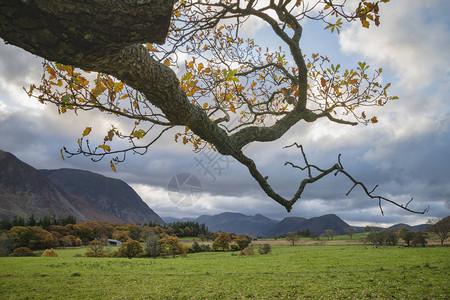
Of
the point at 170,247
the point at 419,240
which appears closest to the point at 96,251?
the point at 170,247

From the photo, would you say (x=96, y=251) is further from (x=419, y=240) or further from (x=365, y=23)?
(x=419, y=240)

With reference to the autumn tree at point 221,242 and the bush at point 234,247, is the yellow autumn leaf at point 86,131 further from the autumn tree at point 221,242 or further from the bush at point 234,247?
the bush at point 234,247

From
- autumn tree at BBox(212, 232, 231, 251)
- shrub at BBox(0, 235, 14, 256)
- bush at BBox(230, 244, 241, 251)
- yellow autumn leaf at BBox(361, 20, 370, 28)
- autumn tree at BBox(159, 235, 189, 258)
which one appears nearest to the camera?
yellow autumn leaf at BBox(361, 20, 370, 28)

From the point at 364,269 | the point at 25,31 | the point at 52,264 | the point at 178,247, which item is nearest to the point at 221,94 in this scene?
the point at 25,31

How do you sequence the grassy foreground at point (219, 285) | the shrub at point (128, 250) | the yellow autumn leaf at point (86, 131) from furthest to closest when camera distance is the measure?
the shrub at point (128, 250) → the grassy foreground at point (219, 285) → the yellow autumn leaf at point (86, 131)

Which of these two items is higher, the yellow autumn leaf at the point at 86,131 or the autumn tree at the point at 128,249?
the yellow autumn leaf at the point at 86,131

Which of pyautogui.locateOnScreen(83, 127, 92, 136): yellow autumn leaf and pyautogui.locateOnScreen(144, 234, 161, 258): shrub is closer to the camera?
pyautogui.locateOnScreen(83, 127, 92, 136): yellow autumn leaf

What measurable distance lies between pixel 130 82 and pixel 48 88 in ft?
5.53

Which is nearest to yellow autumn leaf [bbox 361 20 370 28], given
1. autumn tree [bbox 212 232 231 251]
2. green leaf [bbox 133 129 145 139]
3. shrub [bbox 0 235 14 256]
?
green leaf [bbox 133 129 145 139]

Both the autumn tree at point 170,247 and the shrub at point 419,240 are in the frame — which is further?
the shrub at point 419,240

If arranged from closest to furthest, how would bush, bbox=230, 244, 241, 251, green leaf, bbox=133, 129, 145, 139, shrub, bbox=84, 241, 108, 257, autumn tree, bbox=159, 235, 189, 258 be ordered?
1. green leaf, bbox=133, 129, 145, 139
2. shrub, bbox=84, 241, 108, 257
3. autumn tree, bbox=159, 235, 189, 258
4. bush, bbox=230, 244, 241, 251

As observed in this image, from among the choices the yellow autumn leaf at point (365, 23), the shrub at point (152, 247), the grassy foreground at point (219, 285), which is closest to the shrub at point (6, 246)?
the grassy foreground at point (219, 285)

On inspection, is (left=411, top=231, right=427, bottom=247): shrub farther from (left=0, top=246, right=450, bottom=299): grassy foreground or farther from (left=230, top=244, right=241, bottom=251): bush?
(left=230, top=244, right=241, bottom=251): bush

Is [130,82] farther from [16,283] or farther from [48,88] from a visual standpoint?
[16,283]
